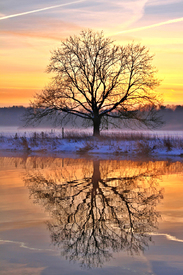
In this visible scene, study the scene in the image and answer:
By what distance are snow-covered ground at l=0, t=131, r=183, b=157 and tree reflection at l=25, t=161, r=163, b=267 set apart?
12.2 m

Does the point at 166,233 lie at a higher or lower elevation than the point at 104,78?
lower

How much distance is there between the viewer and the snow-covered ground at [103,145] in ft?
86.8

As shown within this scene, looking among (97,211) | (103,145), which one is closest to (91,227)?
(97,211)

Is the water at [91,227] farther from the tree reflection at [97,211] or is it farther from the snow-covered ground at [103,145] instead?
the snow-covered ground at [103,145]

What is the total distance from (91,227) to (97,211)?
126 cm

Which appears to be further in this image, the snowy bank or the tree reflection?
the snowy bank

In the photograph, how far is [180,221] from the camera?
7.57 meters

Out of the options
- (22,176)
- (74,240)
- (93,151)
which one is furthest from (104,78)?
(74,240)

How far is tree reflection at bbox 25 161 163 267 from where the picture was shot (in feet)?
19.9

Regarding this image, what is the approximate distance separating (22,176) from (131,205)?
6498 millimetres

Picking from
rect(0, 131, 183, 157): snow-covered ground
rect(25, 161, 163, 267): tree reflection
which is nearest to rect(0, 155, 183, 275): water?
rect(25, 161, 163, 267): tree reflection

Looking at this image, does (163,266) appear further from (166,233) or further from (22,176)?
(22,176)

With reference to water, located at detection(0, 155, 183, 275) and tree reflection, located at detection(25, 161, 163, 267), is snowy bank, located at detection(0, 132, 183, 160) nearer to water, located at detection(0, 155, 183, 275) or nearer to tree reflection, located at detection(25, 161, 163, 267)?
tree reflection, located at detection(25, 161, 163, 267)

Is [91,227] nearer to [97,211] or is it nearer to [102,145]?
[97,211]
